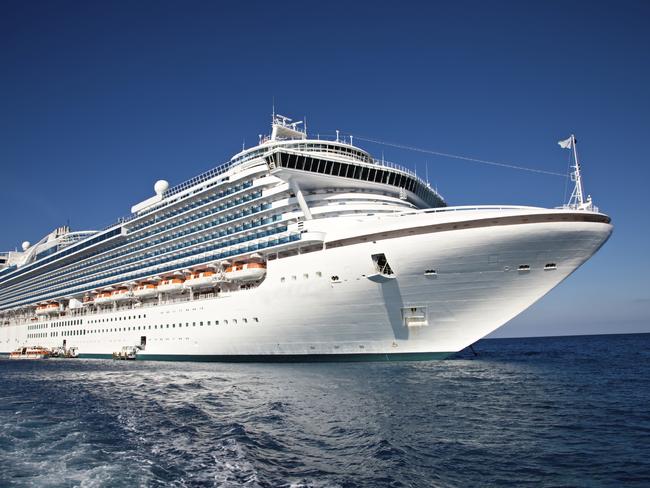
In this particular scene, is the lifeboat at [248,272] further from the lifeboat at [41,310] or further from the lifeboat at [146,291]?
the lifeboat at [41,310]

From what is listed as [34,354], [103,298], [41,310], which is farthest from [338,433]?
[41,310]

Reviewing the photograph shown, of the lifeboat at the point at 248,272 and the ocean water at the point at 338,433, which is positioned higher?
the lifeboat at the point at 248,272

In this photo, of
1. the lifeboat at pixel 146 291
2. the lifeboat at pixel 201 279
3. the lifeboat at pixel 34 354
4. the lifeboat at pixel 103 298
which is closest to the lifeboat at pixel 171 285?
the lifeboat at pixel 146 291

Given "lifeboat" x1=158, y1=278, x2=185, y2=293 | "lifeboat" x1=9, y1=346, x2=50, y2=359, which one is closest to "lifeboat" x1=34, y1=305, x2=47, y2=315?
"lifeboat" x1=9, y1=346, x2=50, y2=359

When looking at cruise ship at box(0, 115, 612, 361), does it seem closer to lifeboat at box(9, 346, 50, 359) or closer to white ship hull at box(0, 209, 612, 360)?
white ship hull at box(0, 209, 612, 360)

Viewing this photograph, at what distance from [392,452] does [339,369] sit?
1311 centimetres

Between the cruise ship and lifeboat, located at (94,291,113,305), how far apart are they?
0.55 ft

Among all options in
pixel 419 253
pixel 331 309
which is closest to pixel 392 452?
pixel 419 253

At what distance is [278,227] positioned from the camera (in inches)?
1117

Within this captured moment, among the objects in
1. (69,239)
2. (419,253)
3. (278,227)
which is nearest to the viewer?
(419,253)

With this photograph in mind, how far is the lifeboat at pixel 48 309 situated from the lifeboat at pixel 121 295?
15.0 m

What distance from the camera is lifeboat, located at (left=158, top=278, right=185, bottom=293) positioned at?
113ft

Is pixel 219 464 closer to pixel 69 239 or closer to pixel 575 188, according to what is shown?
pixel 575 188

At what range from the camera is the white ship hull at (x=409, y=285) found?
68.9ft
